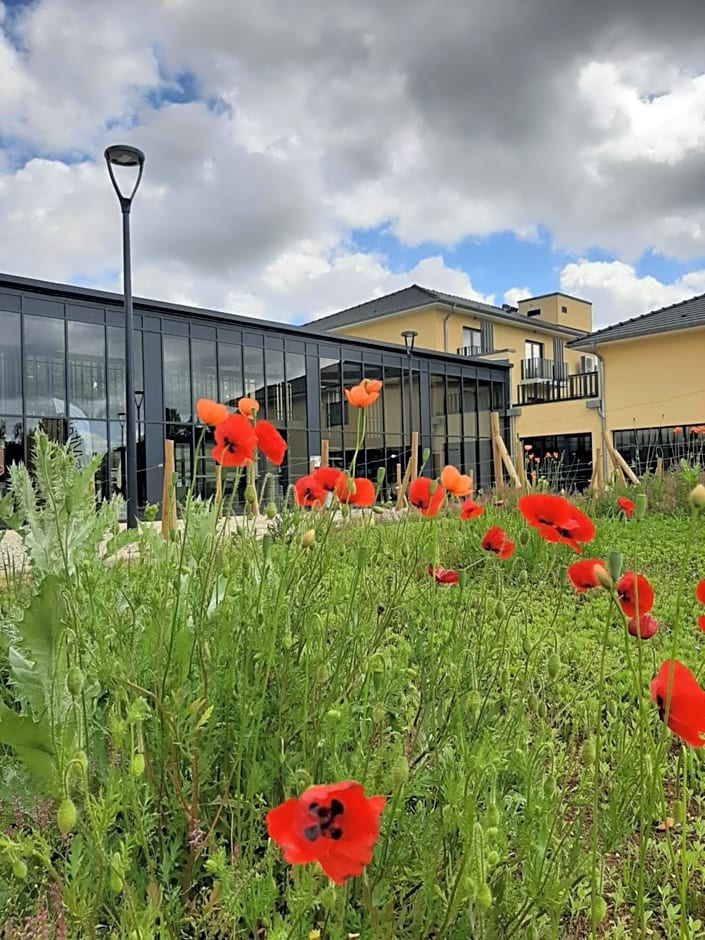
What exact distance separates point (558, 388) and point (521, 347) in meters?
2.46

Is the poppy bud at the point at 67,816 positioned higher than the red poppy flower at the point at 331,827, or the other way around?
the red poppy flower at the point at 331,827

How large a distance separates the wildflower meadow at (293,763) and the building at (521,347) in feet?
70.2

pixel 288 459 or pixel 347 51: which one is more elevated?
pixel 347 51

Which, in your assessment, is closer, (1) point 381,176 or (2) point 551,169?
(2) point 551,169

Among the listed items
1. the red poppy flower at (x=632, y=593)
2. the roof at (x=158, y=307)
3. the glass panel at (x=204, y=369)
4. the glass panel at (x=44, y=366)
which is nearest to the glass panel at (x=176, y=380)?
the glass panel at (x=204, y=369)

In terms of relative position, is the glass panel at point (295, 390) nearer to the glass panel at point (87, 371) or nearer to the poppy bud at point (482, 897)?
the glass panel at point (87, 371)

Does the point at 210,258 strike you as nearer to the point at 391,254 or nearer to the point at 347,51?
the point at 391,254

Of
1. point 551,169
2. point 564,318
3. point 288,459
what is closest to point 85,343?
point 288,459

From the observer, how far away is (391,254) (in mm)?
26281

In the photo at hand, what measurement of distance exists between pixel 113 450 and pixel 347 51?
375 inches

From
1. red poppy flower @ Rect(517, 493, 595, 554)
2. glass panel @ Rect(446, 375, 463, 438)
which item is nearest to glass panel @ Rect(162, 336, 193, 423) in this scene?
glass panel @ Rect(446, 375, 463, 438)

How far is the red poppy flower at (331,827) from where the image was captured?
659 mm

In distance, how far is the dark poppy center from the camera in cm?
68

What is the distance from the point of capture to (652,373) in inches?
865
